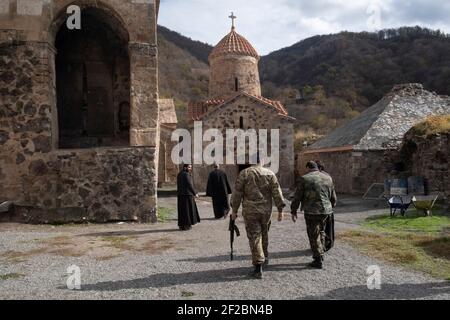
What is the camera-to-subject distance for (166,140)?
91.1 ft

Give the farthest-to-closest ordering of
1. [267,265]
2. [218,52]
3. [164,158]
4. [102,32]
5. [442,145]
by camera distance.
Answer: [164,158] → [218,52] → [442,145] → [102,32] → [267,265]

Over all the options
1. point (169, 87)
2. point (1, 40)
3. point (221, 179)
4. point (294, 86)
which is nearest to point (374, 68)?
point (294, 86)

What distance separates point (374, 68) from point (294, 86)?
39.9ft

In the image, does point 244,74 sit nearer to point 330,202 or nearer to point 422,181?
point 422,181

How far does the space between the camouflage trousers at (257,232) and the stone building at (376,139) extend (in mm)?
13032

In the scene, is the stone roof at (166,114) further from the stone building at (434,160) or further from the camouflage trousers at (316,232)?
the camouflage trousers at (316,232)

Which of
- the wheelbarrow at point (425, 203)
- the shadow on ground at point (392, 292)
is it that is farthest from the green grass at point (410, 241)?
the shadow on ground at point (392, 292)

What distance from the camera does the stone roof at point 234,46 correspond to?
76.2 feet

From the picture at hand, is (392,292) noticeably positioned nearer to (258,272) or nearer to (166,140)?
(258,272)

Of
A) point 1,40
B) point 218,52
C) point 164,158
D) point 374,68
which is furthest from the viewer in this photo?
point 374,68

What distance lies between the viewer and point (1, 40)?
8.81 metres

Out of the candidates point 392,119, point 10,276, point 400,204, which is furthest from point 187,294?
point 392,119

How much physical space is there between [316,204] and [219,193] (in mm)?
5654

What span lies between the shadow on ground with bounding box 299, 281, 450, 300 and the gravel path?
0.01 metres
